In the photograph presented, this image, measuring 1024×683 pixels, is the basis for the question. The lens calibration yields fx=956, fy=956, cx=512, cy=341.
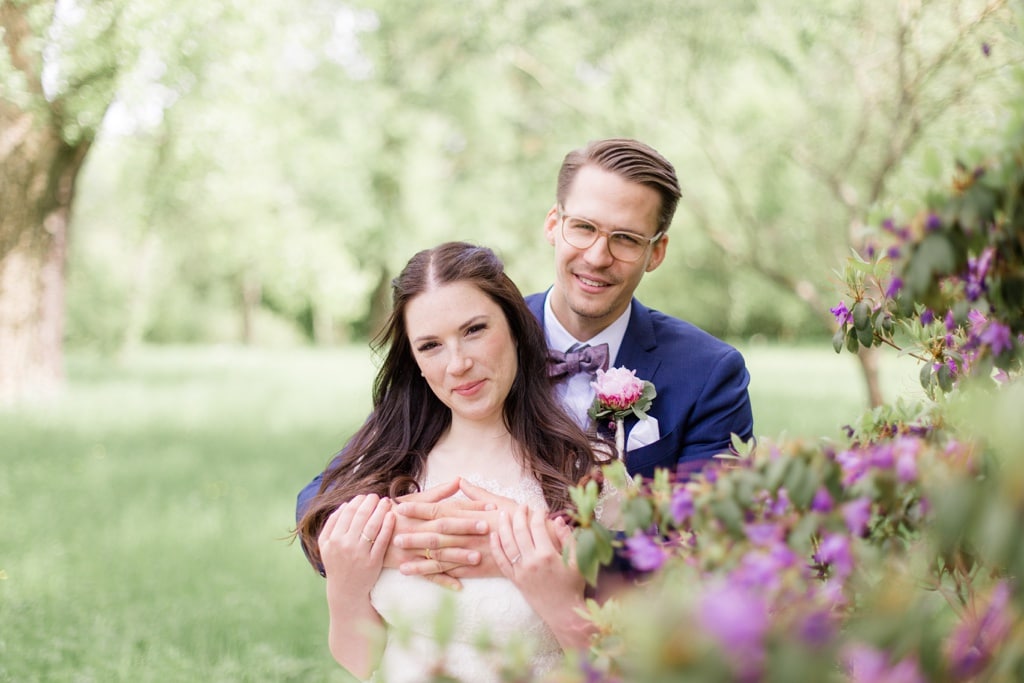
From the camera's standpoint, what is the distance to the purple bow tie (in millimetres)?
3396

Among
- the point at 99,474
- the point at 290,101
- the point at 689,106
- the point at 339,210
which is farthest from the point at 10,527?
A: the point at 339,210

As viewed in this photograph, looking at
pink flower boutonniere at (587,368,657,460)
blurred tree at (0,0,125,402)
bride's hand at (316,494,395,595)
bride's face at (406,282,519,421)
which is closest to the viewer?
bride's hand at (316,494,395,595)

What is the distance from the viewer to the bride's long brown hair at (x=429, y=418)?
300 cm

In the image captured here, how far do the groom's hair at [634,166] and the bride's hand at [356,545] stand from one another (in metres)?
1.47

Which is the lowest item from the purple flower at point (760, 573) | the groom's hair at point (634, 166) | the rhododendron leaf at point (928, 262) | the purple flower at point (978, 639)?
the purple flower at point (978, 639)

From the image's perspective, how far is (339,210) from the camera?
67.4 feet

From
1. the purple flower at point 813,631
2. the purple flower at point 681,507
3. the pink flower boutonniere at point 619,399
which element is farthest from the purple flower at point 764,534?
the pink flower boutonniere at point 619,399

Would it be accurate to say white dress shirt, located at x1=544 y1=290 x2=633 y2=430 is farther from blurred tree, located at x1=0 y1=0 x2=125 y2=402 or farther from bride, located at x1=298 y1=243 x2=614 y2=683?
blurred tree, located at x1=0 y1=0 x2=125 y2=402

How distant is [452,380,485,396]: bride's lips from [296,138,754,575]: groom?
0.47m


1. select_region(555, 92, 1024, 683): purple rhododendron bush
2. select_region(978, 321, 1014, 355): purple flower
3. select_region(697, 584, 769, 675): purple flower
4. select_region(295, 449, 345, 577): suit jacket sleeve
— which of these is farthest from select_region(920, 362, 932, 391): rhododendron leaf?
select_region(295, 449, 345, 577): suit jacket sleeve

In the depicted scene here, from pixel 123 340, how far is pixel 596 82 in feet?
44.6

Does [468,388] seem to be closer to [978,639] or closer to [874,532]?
[874,532]

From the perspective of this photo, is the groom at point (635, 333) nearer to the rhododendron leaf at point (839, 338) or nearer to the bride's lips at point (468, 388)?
the bride's lips at point (468, 388)

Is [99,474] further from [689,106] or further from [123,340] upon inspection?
[123,340]
